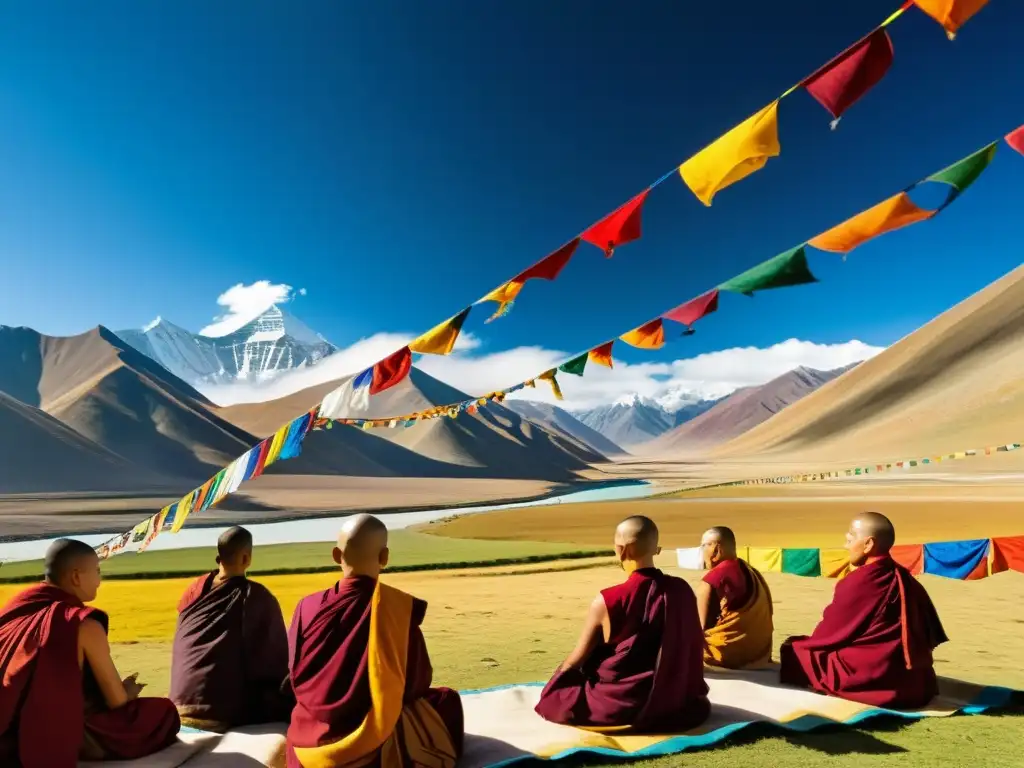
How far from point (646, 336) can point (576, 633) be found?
3.92 metres

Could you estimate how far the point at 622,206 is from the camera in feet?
21.1

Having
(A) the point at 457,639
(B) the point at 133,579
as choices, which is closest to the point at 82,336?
(B) the point at 133,579

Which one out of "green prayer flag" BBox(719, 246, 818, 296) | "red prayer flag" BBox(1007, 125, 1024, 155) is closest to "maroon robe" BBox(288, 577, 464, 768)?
"green prayer flag" BBox(719, 246, 818, 296)

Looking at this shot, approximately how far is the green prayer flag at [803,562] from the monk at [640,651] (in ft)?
21.9

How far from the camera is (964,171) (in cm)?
584

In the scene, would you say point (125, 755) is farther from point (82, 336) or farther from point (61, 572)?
point (82, 336)

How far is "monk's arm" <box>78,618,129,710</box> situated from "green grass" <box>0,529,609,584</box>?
12.6 metres

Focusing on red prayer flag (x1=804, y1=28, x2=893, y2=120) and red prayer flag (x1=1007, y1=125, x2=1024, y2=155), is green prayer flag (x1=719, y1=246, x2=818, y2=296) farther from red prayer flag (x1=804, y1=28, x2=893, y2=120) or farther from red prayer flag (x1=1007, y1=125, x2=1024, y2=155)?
red prayer flag (x1=1007, y1=125, x2=1024, y2=155)

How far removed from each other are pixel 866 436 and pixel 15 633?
5803 inches

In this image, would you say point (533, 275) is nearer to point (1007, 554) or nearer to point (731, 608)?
point (731, 608)

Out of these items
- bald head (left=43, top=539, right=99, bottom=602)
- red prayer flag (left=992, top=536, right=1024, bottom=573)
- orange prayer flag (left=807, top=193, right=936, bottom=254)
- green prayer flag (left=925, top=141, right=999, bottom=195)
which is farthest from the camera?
red prayer flag (left=992, top=536, right=1024, bottom=573)

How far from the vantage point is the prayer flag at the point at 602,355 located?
8.27 m

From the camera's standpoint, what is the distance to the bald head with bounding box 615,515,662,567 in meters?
4.69

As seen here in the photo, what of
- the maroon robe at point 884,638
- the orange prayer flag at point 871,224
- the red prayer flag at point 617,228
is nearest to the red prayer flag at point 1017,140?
the orange prayer flag at point 871,224
